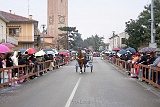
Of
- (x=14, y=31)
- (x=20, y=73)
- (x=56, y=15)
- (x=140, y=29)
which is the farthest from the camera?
(x=56, y=15)

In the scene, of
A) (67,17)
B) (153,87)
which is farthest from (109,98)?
(67,17)

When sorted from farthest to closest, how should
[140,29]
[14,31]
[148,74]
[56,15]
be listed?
[56,15]
[14,31]
[140,29]
[148,74]

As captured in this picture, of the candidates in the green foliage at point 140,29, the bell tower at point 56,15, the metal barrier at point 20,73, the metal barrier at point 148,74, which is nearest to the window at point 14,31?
the green foliage at point 140,29

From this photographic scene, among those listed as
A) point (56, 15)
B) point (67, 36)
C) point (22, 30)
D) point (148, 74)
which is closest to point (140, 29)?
point (22, 30)

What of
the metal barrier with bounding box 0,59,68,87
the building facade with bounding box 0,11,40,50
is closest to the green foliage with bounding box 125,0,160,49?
the building facade with bounding box 0,11,40,50

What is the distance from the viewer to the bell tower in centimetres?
11219

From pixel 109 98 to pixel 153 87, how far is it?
5015mm

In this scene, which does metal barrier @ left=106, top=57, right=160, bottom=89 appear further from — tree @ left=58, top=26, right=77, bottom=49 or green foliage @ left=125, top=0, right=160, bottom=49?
tree @ left=58, top=26, right=77, bottom=49

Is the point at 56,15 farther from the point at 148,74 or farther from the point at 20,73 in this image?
the point at 148,74

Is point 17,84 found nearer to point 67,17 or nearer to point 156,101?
point 156,101

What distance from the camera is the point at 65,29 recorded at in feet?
321

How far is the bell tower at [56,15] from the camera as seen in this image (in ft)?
368

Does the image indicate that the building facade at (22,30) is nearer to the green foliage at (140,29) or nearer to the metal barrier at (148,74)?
the green foliage at (140,29)

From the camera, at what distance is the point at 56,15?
112438 millimetres
